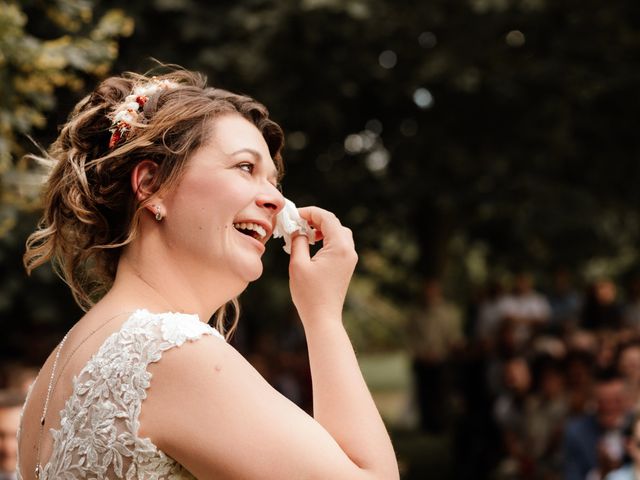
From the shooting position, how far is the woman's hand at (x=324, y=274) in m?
1.96

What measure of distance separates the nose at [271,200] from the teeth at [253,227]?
4cm

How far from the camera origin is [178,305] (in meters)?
2.01

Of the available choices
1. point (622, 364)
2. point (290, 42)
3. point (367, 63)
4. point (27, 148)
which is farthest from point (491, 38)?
point (27, 148)

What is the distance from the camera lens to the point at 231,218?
1993mm

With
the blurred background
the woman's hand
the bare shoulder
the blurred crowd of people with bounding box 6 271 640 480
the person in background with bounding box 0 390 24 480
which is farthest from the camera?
the blurred background

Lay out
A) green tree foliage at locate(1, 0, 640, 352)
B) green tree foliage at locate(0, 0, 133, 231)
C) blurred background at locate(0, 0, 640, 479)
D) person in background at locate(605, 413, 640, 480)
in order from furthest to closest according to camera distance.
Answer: green tree foliage at locate(1, 0, 640, 352) → blurred background at locate(0, 0, 640, 479) → person in background at locate(605, 413, 640, 480) → green tree foliage at locate(0, 0, 133, 231)

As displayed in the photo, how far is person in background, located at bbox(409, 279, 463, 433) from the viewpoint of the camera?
1364 centimetres

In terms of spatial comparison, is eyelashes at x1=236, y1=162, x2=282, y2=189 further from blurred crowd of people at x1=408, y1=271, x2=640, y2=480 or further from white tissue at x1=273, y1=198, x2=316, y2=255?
blurred crowd of people at x1=408, y1=271, x2=640, y2=480

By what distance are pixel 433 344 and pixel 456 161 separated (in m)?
3.84

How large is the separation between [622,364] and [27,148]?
4.39 meters

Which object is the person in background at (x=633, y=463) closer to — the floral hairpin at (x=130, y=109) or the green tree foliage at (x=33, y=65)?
the green tree foliage at (x=33, y=65)

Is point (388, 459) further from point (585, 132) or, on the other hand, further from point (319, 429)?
point (585, 132)

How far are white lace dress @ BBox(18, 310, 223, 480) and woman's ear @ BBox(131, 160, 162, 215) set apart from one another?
0.25 meters

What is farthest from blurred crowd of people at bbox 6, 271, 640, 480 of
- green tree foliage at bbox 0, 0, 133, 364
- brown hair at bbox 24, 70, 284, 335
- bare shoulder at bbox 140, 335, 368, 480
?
bare shoulder at bbox 140, 335, 368, 480
